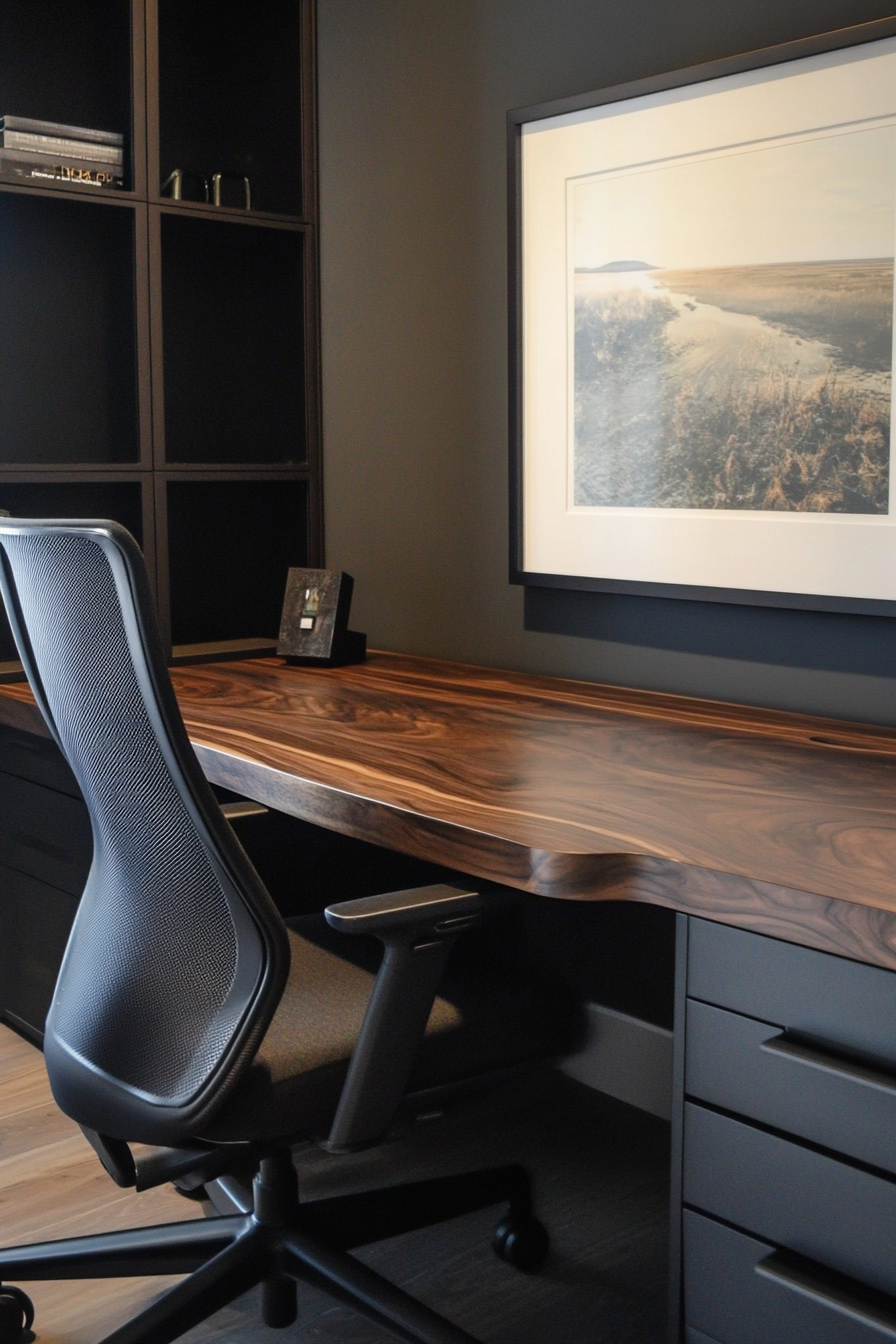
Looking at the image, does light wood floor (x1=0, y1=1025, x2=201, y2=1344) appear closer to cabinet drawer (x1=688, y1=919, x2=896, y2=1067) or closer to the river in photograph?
cabinet drawer (x1=688, y1=919, x2=896, y2=1067)

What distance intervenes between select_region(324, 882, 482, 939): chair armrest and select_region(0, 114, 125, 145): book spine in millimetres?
1557

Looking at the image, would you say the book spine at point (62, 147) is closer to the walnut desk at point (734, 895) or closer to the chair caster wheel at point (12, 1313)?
the walnut desk at point (734, 895)

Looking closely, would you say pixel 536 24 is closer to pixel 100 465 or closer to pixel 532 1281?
pixel 100 465

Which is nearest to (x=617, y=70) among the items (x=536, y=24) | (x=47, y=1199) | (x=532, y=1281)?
(x=536, y=24)

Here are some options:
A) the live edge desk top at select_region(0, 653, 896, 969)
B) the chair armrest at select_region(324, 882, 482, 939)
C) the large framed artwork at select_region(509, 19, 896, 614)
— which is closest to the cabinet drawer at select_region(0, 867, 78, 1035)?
the live edge desk top at select_region(0, 653, 896, 969)

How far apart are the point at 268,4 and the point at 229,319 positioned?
58cm

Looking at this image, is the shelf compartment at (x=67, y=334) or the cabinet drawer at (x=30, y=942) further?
the shelf compartment at (x=67, y=334)

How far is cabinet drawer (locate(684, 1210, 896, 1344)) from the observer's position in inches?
38.2

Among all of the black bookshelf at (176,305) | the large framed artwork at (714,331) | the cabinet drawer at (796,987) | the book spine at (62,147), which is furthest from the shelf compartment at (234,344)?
the cabinet drawer at (796,987)

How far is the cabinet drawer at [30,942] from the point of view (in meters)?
2.06

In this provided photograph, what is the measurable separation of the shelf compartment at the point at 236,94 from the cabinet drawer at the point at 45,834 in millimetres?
1168

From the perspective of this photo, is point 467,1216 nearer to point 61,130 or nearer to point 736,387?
point 736,387

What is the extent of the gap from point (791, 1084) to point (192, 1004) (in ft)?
1.71

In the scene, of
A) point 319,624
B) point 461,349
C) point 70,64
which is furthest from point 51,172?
point 319,624
